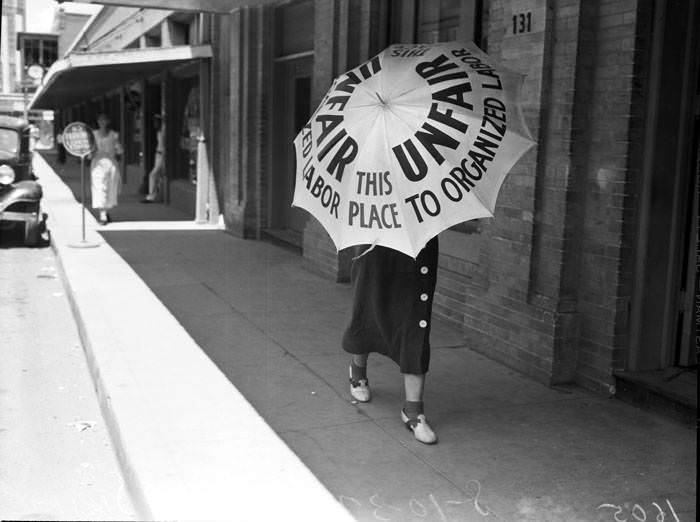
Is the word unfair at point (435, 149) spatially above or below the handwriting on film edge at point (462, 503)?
above

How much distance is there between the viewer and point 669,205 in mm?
5668

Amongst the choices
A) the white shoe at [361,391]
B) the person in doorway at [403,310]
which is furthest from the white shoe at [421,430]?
the white shoe at [361,391]

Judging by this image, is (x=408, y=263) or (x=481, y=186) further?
(x=408, y=263)

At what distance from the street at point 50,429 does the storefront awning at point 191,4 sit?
3.99 metres

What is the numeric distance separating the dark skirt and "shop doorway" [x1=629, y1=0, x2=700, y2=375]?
5.44 ft

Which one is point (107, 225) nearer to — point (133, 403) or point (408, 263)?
point (133, 403)

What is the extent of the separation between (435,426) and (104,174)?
11.1 metres

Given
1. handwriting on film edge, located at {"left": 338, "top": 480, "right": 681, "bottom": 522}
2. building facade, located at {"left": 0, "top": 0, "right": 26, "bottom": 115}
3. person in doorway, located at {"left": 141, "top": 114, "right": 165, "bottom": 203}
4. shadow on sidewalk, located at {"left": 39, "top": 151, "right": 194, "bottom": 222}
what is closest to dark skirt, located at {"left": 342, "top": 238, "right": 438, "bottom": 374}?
handwriting on film edge, located at {"left": 338, "top": 480, "right": 681, "bottom": 522}

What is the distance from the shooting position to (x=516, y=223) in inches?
247

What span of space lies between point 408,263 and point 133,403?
2.00m

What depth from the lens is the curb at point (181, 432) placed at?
4.00 meters

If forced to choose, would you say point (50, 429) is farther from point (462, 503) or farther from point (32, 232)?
point (32, 232)

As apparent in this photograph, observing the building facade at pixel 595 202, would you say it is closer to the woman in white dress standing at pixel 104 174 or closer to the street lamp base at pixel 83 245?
the street lamp base at pixel 83 245

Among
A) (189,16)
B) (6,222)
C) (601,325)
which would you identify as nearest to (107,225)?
(6,222)
